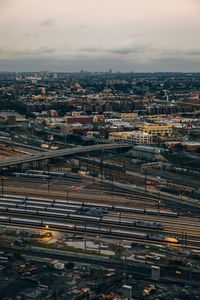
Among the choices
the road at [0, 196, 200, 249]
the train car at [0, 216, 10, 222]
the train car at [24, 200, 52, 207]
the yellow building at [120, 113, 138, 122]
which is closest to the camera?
the road at [0, 196, 200, 249]

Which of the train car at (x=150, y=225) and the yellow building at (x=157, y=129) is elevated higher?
the yellow building at (x=157, y=129)

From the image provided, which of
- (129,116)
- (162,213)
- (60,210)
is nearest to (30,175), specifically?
(60,210)

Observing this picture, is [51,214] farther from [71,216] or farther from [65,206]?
[65,206]

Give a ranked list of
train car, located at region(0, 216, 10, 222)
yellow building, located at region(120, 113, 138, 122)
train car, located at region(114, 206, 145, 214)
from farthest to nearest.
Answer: yellow building, located at region(120, 113, 138, 122)
train car, located at region(114, 206, 145, 214)
train car, located at region(0, 216, 10, 222)

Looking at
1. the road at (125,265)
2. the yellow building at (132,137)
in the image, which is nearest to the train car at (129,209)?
the road at (125,265)

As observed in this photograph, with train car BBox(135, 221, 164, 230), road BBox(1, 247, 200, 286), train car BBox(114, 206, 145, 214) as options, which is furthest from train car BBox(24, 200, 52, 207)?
road BBox(1, 247, 200, 286)

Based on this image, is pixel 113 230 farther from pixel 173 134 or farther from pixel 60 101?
pixel 60 101

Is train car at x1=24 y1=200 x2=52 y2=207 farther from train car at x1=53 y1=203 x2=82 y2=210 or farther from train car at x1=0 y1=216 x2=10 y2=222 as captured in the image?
train car at x1=0 y1=216 x2=10 y2=222

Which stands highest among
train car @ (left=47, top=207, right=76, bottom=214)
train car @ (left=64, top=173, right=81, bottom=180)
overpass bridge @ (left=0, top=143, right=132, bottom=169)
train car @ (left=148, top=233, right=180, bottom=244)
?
overpass bridge @ (left=0, top=143, right=132, bottom=169)

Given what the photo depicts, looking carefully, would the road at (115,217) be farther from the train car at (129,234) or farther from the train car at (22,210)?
the train car at (129,234)

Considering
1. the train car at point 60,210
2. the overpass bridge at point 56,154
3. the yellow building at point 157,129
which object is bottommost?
the train car at point 60,210
